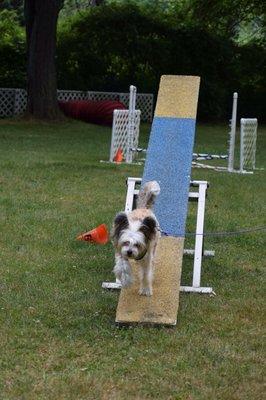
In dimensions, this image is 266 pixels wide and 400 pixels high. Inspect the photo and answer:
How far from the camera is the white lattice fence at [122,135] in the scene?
13594mm

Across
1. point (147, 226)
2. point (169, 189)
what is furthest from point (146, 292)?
point (169, 189)

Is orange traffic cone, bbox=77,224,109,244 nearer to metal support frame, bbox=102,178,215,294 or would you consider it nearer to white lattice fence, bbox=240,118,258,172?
metal support frame, bbox=102,178,215,294

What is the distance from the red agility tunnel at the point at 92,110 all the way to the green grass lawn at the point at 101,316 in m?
10.9

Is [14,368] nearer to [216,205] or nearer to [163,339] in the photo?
[163,339]

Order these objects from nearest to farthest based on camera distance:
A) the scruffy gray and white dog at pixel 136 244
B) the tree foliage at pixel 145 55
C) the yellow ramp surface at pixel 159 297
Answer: the scruffy gray and white dog at pixel 136 244
the yellow ramp surface at pixel 159 297
the tree foliage at pixel 145 55

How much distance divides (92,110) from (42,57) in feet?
7.17

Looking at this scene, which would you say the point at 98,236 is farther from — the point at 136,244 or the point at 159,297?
the point at 136,244

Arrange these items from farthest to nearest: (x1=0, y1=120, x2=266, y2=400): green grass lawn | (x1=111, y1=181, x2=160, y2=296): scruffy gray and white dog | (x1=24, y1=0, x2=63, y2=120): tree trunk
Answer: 1. (x1=24, y1=0, x2=63, y2=120): tree trunk
2. (x1=111, y1=181, x2=160, y2=296): scruffy gray and white dog
3. (x1=0, y1=120, x2=266, y2=400): green grass lawn

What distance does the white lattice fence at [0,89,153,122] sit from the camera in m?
23.0

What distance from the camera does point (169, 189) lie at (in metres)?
6.66

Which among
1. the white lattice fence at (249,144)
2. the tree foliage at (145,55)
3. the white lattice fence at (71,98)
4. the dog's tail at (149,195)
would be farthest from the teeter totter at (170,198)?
the tree foliage at (145,55)

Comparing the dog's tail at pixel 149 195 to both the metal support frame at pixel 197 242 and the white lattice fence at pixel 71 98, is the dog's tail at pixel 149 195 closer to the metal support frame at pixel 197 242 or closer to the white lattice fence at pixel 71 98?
the metal support frame at pixel 197 242

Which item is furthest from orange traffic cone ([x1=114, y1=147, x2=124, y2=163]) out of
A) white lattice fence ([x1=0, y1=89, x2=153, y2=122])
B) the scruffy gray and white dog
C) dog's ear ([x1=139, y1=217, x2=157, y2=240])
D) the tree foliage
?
the tree foliage

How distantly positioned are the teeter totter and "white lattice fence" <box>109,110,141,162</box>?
527cm
